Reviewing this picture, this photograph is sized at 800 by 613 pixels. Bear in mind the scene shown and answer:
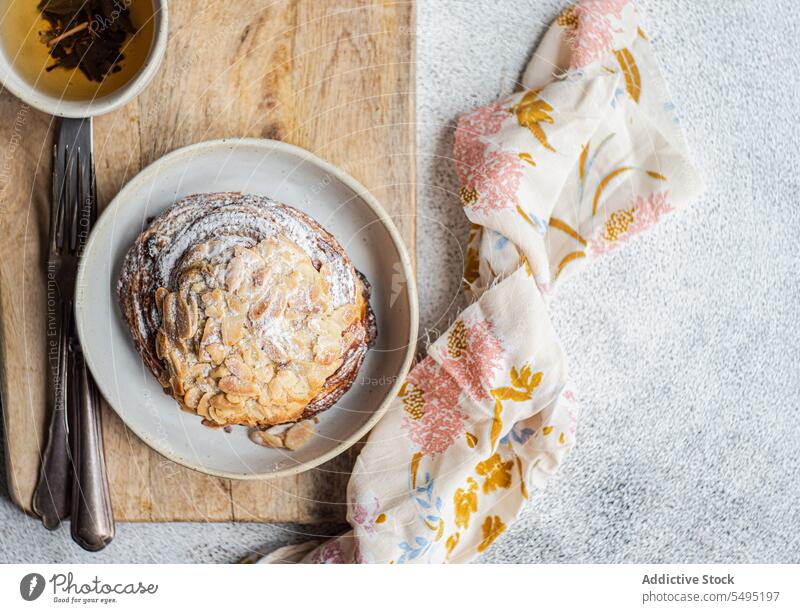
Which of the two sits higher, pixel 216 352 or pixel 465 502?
pixel 216 352

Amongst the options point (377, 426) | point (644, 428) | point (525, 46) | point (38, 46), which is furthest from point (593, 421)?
point (38, 46)

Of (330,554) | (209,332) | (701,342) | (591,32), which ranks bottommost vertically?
(330,554)

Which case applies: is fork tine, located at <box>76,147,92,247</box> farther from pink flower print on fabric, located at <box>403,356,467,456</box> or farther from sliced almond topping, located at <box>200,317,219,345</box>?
pink flower print on fabric, located at <box>403,356,467,456</box>

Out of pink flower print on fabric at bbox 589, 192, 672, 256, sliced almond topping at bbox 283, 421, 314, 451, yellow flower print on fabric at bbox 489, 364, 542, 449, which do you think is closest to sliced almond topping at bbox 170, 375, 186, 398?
sliced almond topping at bbox 283, 421, 314, 451

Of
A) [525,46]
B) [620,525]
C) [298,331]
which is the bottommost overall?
[620,525]

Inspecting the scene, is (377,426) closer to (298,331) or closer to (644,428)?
(298,331)

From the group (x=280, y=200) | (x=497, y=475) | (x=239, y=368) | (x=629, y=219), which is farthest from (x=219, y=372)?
Result: (x=629, y=219)

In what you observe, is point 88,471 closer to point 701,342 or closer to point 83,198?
point 83,198

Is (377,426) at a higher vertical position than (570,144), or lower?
lower
